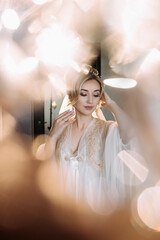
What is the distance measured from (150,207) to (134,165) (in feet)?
0.60

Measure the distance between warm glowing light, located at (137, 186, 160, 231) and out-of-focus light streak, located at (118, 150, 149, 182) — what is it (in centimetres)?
7

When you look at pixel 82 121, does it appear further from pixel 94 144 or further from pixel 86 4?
pixel 86 4

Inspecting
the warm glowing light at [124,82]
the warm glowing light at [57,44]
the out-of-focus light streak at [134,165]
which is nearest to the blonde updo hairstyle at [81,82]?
the out-of-focus light streak at [134,165]

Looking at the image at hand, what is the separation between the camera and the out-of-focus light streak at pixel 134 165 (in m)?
0.81

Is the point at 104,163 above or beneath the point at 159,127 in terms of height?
beneath

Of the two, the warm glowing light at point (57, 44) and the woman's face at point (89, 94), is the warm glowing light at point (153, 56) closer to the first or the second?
the woman's face at point (89, 94)

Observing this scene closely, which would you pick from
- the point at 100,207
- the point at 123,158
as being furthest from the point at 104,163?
the point at 100,207

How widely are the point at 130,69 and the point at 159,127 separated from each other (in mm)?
643

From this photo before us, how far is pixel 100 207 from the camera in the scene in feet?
2.79

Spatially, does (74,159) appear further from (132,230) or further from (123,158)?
(132,230)

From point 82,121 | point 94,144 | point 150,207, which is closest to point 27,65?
point 82,121

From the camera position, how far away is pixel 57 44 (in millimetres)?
1601

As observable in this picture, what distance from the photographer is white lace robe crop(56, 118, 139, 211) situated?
33.0 inches

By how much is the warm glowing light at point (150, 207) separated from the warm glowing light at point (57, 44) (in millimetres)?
1157
